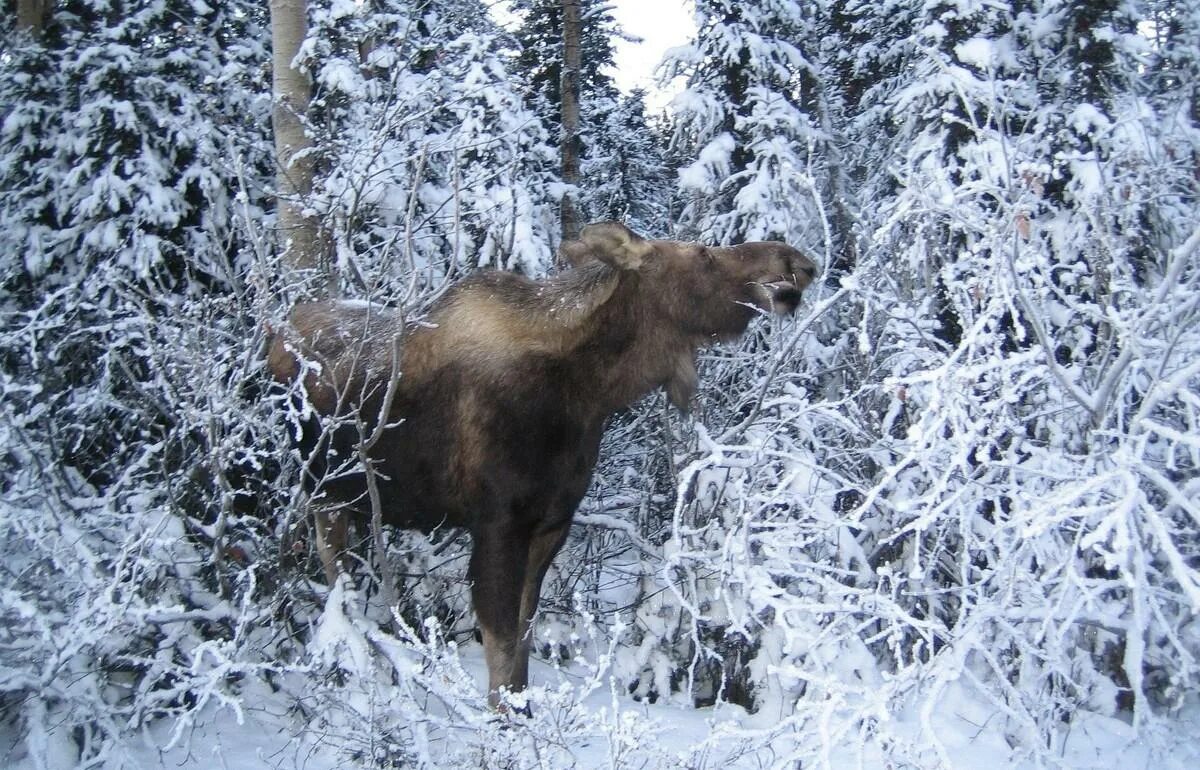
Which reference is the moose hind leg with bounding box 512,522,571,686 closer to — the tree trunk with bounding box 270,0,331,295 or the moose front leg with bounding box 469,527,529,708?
the moose front leg with bounding box 469,527,529,708

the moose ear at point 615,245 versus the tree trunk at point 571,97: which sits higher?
the tree trunk at point 571,97

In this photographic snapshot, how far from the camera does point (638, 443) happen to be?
25.2 ft

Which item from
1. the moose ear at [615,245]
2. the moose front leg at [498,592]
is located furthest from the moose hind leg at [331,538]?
the moose ear at [615,245]

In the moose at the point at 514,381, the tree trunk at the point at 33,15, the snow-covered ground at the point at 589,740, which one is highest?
the tree trunk at the point at 33,15

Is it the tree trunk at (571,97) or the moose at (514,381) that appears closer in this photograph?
the moose at (514,381)

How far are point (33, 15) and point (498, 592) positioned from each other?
7.42 meters

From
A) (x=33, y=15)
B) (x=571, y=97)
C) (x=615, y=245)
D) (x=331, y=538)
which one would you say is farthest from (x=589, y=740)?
(x=571, y=97)

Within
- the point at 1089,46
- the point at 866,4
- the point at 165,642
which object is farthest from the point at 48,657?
the point at 866,4

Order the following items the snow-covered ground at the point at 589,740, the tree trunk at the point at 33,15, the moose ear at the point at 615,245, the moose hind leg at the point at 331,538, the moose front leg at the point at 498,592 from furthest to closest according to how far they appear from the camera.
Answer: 1. the tree trunk at the point at 33,15
2. the moose hind leg at the point at 331,538
3. the moose ear at the point at 615,245
4. the moose front leg at the point at 498,592
5. the snow-covered ground at the point at 589,740

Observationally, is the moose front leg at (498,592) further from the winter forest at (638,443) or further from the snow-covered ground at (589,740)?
the winter forest at (638,443)

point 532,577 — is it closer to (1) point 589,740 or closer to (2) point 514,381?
(1) point 589,740

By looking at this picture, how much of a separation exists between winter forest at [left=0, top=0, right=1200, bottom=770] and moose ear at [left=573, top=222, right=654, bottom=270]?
0.69m

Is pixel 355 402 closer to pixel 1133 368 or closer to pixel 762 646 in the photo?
pixel 762 646

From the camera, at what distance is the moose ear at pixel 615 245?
4684mm
